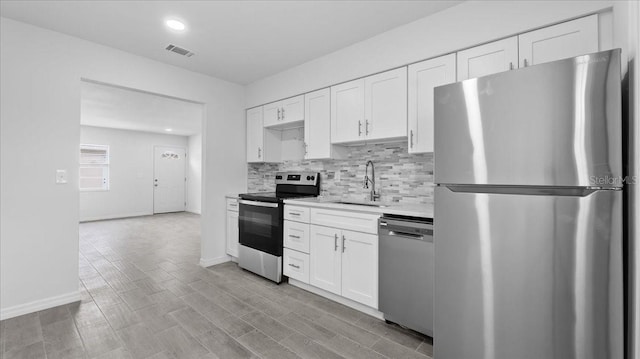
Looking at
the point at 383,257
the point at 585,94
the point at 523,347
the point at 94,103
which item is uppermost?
the point at 94,103

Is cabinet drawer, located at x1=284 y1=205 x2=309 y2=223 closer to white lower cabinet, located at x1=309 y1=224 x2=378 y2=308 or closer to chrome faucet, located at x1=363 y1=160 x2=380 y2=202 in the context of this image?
white lower cabinet, located at x1=309 y1=224 x2=378 y2=308

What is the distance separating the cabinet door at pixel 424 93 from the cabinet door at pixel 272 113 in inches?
70.5

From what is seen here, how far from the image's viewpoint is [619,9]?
1536mm

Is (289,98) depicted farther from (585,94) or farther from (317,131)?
(585,94)

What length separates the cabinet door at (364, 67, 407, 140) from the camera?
2.53 m

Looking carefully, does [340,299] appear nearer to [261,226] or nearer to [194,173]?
[261,226]

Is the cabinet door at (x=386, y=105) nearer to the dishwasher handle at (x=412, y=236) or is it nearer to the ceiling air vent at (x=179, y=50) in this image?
the dishwasher handle at (x=412, y=236)

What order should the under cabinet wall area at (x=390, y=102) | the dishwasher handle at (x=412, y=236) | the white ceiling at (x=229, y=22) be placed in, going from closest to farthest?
the under cabinet wall area at (x=390, y=102) < the dishwasher handle at (x=412, y=236) < the white ceiling at (x=229, y=22)

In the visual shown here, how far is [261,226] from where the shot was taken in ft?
10.9

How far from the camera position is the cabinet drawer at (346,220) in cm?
236

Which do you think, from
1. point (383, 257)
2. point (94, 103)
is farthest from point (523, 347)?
point (94, 103)

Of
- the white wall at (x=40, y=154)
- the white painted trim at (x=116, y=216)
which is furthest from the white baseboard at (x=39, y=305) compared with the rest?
the white painted trim at (x=116, y=216)

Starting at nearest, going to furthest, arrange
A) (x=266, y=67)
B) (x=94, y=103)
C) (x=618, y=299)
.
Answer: (x=618, y=299), (x=266, y=67), (x=94, y=103)

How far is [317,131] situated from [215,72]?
1.64 meters
